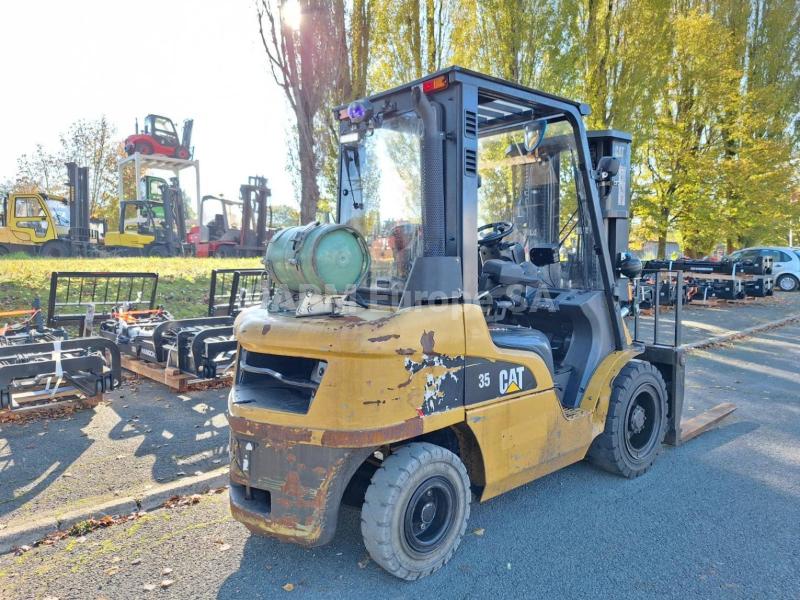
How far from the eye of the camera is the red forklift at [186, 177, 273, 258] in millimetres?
22797

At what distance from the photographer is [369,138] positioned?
3.95 m

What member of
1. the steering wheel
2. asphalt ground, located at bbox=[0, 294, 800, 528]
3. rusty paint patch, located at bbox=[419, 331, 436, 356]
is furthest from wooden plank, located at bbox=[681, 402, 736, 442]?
rusty paint patch, located at bbox=[419, 331, 436, 356]

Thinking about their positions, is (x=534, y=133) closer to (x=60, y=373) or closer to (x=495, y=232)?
(x=495, y=232)

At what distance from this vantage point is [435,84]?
11.1ft

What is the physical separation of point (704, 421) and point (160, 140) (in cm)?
2840

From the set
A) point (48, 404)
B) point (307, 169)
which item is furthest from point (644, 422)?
point (307, 169)

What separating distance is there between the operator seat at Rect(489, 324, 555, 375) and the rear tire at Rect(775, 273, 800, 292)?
23.7m

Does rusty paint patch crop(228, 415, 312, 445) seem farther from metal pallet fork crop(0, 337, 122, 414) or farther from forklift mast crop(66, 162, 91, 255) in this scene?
forklift mast crop(66, 162, 91, 255)

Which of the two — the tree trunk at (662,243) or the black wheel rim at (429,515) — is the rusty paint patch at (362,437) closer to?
the black wheel rim at (429,515)

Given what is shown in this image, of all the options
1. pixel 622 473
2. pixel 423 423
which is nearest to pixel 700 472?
pixel 622 473

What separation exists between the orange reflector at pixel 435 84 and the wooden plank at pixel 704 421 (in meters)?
3.91

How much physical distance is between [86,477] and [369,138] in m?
3.41

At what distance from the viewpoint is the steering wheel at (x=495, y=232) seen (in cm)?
408

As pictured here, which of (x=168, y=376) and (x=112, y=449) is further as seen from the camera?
(x=168, y=376)
